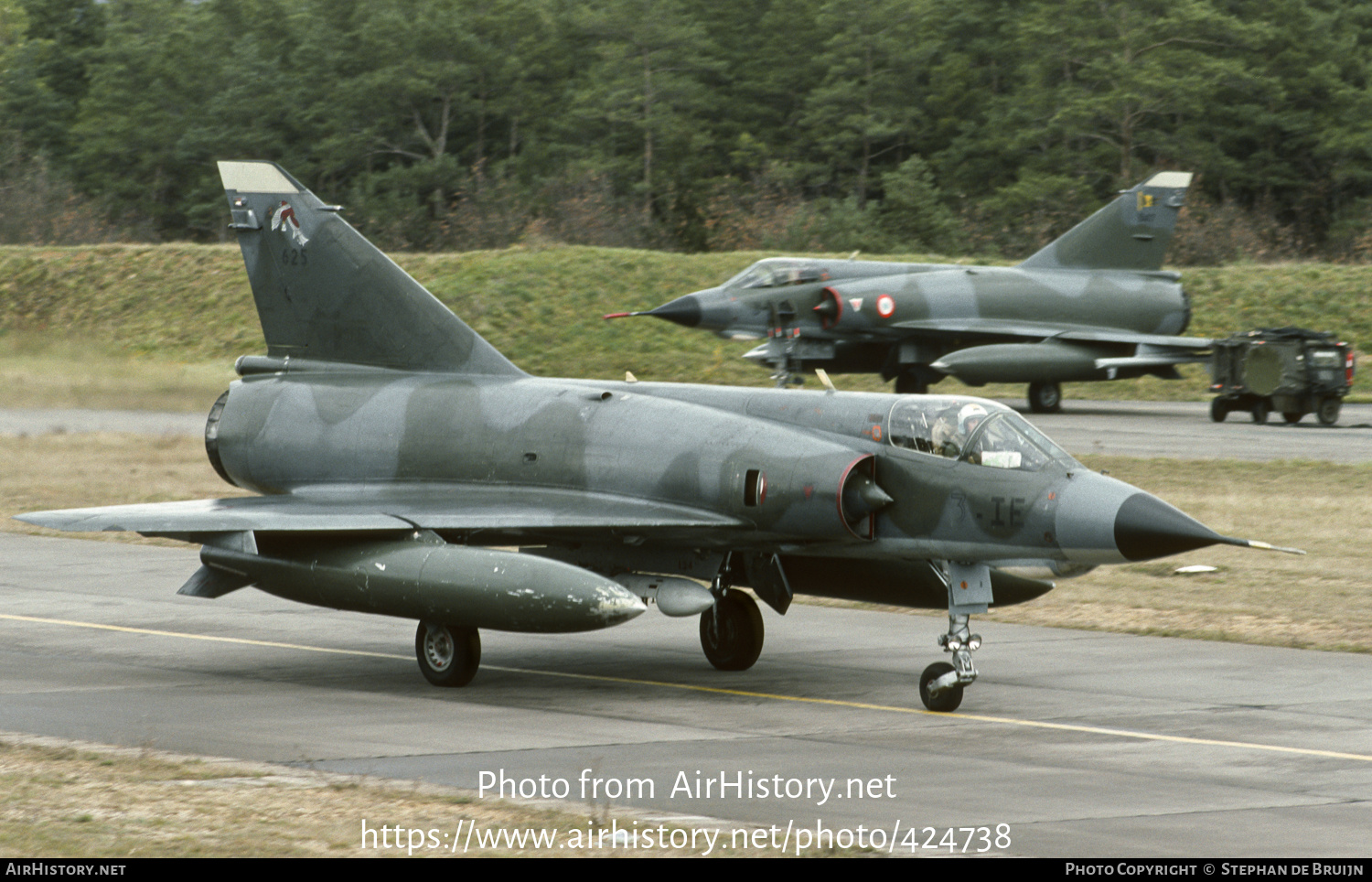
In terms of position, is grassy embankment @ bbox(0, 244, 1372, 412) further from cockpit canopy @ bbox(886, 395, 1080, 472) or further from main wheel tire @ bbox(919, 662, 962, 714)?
main wheel tire @ bbox(919, 662, 962, 714)

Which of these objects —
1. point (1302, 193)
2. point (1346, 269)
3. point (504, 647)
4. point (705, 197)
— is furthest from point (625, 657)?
point (1302, 193)

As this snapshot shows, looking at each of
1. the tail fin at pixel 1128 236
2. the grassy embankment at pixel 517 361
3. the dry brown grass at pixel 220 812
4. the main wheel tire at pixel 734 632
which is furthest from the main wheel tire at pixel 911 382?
the dry brown grass at pixel 220 812

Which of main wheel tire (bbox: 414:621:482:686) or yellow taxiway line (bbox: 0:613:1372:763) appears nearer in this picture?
yellow taxiway line (bbox: 0:613:1372:763)

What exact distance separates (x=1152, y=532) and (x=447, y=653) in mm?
5284

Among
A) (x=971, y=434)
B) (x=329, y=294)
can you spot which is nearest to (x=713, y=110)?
(x=329, y=294)

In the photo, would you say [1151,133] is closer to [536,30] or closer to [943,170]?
[943,170]

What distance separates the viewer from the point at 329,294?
1523 centimetres

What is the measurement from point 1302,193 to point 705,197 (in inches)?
1131

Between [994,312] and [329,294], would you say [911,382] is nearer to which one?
[994,312]

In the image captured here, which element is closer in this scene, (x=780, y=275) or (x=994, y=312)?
(x=780, y=275)

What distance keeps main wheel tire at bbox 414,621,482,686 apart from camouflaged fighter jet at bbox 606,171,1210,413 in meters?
20.9

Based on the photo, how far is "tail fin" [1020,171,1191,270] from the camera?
118 ft

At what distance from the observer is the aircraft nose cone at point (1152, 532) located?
1127 cm

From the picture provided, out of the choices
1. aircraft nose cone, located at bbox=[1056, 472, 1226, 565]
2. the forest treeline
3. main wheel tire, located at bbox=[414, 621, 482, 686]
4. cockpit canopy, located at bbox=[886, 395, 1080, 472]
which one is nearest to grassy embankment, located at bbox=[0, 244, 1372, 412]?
the forest treeline
